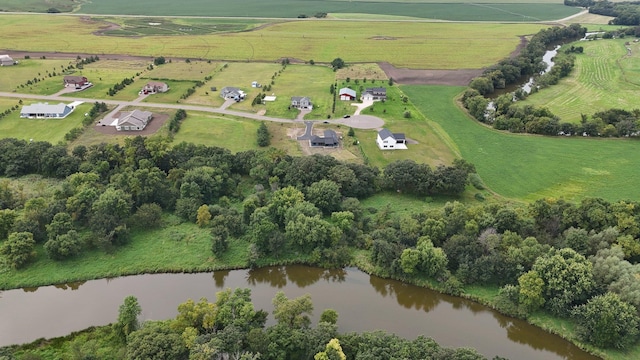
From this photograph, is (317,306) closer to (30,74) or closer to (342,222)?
(342,222)

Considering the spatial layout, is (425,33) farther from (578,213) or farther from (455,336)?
(455,336)

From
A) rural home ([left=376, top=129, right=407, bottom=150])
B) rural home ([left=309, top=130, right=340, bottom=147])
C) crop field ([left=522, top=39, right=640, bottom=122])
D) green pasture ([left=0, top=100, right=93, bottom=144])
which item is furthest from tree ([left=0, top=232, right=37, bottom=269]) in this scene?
crop field ([left=522, top=39, right=640, bottom=122])

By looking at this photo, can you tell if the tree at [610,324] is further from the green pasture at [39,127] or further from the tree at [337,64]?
the tree at [337,64]

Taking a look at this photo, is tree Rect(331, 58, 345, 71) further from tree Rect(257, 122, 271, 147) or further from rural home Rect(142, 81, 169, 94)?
tree Rect(257, 122, 271, 147)

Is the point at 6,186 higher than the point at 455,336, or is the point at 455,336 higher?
the point at 6,186

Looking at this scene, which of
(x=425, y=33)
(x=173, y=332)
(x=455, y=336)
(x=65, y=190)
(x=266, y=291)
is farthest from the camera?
(x=425, y=33)

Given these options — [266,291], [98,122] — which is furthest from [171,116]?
[266,291]
